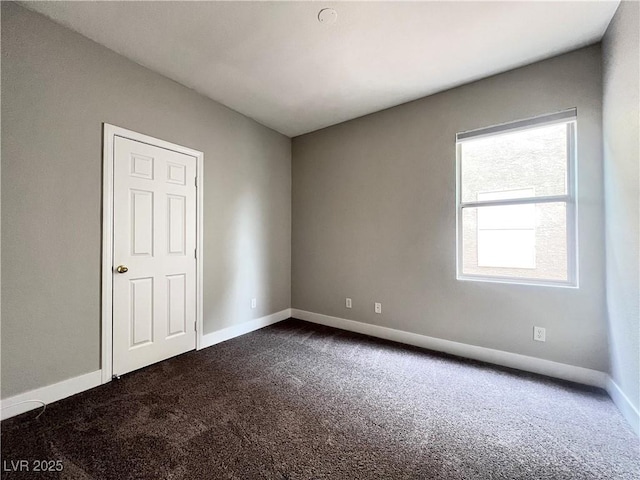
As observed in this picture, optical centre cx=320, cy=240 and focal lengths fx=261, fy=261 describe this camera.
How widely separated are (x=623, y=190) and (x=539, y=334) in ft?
4.34

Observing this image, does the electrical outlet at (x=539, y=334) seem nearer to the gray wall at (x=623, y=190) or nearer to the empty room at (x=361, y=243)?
the empty room at (x=361, y=243)

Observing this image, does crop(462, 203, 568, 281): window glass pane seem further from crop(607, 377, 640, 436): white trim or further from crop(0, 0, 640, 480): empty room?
crop(607, 377, 640, 436): white trim

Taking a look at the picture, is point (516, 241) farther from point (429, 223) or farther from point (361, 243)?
point (361, 243)

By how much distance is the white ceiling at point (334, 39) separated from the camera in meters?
1.84

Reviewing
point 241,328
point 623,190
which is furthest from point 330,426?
point 623,190

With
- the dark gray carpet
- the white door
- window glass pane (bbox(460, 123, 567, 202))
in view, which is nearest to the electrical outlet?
the dark gray carpet

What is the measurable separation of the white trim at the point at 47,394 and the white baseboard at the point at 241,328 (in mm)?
980

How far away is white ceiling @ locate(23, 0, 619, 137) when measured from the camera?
184cm

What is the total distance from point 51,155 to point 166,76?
4.28 feet

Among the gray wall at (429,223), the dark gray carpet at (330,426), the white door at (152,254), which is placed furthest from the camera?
the white door at (152,254)

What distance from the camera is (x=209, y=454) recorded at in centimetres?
146

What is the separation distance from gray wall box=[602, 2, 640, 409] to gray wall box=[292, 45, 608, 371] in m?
0.14

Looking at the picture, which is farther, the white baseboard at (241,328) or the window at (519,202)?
the white baseboard at (241,328)

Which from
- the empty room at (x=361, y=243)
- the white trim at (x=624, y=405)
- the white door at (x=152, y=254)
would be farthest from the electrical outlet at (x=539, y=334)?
the white door at (x=152, y=254)
